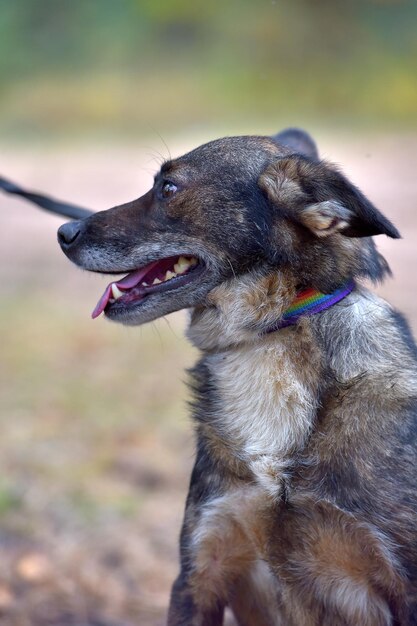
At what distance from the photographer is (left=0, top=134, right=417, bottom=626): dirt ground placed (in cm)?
496

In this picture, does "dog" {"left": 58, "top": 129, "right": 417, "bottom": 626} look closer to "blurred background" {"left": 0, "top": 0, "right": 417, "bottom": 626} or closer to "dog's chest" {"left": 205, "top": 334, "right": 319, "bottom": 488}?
"dog's chest" {"left": 205, "top": 334, "right": 319, "bottom": 488}

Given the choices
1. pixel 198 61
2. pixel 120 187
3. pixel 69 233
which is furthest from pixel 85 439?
pixel 198 61

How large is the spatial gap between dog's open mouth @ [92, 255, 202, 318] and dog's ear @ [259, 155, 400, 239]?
35 centimetres

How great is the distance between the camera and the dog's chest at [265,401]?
3.40m

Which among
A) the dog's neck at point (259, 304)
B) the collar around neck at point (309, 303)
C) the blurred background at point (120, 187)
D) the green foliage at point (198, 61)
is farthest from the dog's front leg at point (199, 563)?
the green foliage at point (198, 61)

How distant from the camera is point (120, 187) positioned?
11719 mm

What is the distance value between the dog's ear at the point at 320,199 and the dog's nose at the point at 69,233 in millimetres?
643

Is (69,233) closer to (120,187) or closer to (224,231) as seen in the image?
(224,231)

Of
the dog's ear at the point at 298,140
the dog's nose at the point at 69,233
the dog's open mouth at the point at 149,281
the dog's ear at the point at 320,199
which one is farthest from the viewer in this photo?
the dog's ear at the point at 298,140

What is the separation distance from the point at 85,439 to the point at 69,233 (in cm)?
310

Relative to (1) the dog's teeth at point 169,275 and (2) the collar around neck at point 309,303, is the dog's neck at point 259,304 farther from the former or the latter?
(1) the dog's teeth at point 169,275

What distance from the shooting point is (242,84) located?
50.4 ft

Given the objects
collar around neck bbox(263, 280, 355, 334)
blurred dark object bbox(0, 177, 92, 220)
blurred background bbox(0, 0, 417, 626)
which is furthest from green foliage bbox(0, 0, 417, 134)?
collar around neck bbox(263, 280, 355, 334)

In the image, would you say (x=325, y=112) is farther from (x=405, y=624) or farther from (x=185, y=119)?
(x=405, y=624)
